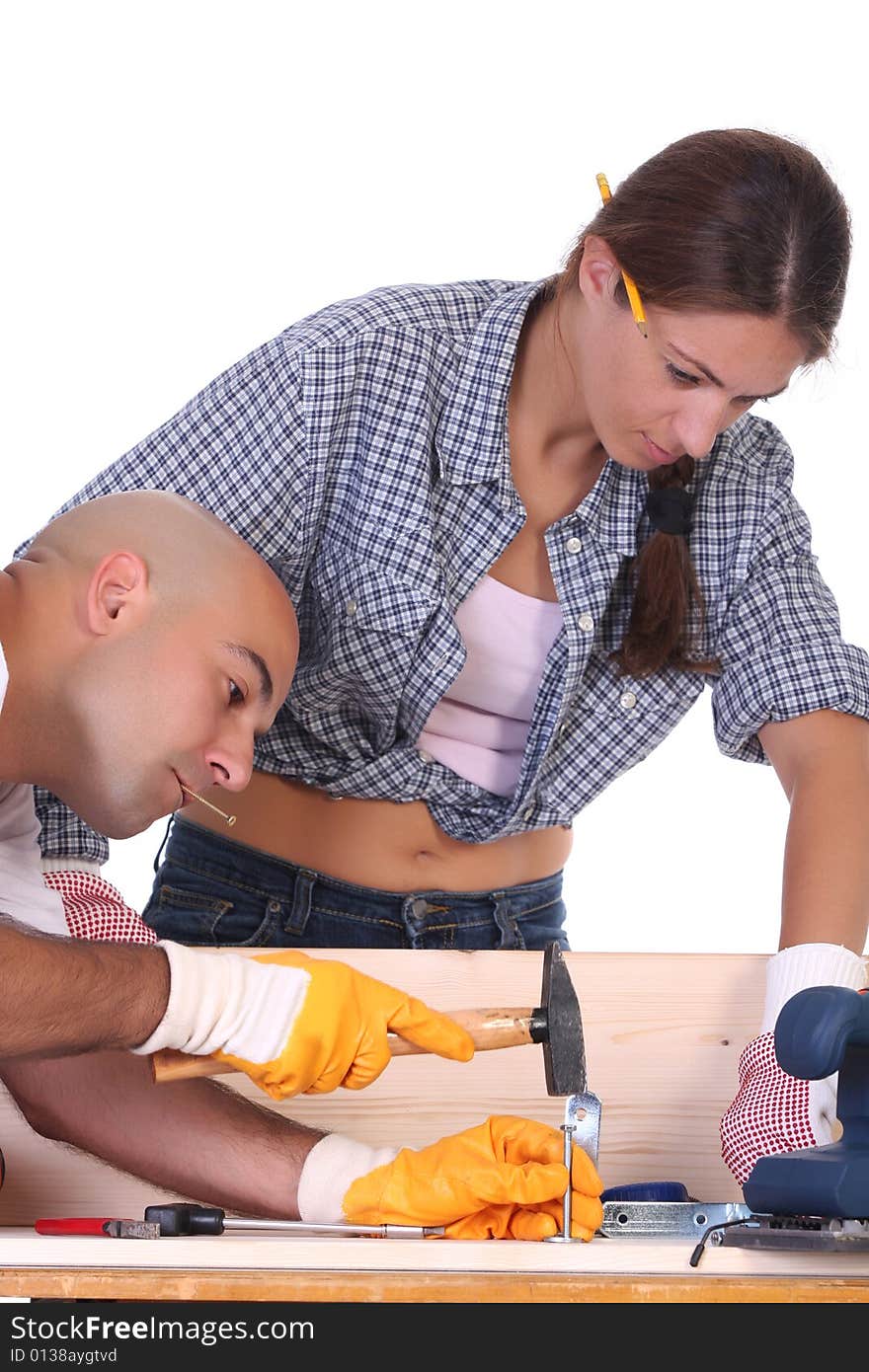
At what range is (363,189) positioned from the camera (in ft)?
10.4

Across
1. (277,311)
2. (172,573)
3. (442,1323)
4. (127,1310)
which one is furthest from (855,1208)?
(277,311)

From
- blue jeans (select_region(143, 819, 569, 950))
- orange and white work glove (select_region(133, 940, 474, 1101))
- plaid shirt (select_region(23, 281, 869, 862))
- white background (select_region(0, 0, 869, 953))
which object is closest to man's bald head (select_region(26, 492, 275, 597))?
plaid shirt (select_region(23, 281, 869, 862))

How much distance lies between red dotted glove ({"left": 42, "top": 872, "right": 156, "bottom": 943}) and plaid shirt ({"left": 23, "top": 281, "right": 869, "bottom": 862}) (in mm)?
37

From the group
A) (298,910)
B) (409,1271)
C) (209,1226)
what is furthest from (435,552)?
(409,1271)

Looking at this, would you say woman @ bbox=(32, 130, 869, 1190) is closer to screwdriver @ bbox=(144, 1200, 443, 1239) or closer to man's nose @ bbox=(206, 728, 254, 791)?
man's nose @ bbox=(206, 728, 254, 791)

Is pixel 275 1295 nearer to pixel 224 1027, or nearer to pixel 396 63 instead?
pixel 224 1027

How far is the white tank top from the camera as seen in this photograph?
174cm

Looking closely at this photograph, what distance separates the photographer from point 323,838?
1778 millimetres

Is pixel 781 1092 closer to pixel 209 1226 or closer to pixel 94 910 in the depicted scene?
pixel 209 1226

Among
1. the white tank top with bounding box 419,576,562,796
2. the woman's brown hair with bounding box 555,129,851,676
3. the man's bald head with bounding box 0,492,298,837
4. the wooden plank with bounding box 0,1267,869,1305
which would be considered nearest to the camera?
the wooden plank with bounding box 0,1267,869,1305

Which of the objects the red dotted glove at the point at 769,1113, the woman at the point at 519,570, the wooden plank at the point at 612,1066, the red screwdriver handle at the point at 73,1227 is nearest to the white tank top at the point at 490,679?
the woman at the point at 519,570

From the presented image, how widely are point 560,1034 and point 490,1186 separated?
13 centimetres

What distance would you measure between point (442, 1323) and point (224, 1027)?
0.39 meters

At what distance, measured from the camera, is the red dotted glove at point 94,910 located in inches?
59.3
